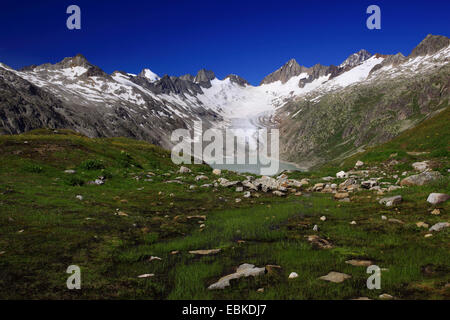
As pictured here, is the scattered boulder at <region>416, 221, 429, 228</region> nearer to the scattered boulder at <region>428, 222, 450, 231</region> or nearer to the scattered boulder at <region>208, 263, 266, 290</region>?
the scattered boulder at <region>428, 222, 450, 231</region>

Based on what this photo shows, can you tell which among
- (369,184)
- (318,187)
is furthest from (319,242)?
(318,187)

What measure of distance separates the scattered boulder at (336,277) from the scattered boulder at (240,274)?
1703 mm

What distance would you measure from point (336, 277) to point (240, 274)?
2.57m

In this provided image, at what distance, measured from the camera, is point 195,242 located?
38.8 ft

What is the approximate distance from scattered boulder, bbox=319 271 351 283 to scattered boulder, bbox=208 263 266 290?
1703 millimetres

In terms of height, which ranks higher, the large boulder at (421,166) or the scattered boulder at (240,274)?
the large boulder at (421,166)

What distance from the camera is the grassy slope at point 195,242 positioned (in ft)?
24.2

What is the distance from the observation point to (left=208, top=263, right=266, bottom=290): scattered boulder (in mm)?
7595

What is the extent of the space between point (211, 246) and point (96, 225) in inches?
221

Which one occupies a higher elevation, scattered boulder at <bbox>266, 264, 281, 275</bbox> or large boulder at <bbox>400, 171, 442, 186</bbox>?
large boulder at <bbox>400, 171, 442, 186</bbox>

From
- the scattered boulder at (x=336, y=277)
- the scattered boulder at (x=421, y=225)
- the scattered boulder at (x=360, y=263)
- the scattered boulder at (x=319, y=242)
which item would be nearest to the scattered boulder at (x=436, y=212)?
the scattered boulder at (x=421, y=225)

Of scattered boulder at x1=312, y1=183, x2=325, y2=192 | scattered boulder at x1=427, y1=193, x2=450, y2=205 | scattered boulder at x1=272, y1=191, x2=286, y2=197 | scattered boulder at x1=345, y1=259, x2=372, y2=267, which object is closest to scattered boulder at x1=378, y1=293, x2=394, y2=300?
scattered boulder at x1=345, y1=259, x2=372, y2=267

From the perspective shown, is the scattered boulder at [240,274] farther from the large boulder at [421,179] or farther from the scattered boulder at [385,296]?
the large boulder at [421,179]
